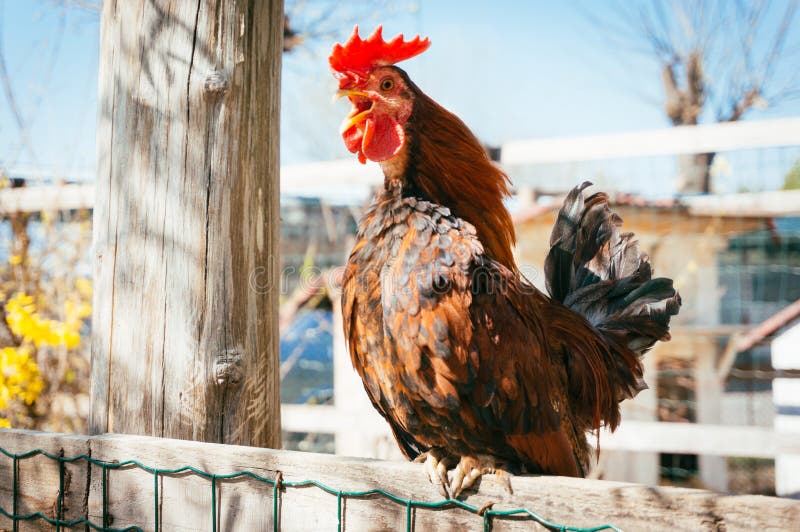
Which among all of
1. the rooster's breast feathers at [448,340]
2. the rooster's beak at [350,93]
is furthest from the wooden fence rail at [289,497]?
the rooster's beak at [350,93]

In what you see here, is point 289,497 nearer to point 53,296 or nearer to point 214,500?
point 214,500

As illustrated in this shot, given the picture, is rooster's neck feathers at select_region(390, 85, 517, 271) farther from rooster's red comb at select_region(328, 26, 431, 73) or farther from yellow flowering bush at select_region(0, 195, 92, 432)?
yellow flowering bush at select_region(0, 195, 92, 432)

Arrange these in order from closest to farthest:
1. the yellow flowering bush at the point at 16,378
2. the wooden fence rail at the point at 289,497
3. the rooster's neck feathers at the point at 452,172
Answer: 1. the wooden fence rail at the point at 289,497
2. the rooster's neck feathers at the point at 452,172
3. the yellow flowering bush at the point at 16,378

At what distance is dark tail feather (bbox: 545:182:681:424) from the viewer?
2340mm

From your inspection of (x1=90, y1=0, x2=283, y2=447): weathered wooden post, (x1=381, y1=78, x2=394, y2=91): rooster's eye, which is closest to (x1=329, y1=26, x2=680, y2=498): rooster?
(x1=381, y1=78, x2=394, y2=91): rooster's eye

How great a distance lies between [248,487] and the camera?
1.47m

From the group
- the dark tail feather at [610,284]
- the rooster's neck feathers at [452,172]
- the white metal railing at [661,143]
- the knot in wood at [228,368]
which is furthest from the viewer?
the white metal railing at [661,143]

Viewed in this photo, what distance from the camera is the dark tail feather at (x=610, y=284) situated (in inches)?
92.1

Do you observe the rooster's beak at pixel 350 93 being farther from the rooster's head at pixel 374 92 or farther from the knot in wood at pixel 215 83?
the knot in wood at pixel 215 83

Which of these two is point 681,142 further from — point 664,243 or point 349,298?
point 349,298

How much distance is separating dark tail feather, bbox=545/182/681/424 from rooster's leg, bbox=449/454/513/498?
0.85 metres

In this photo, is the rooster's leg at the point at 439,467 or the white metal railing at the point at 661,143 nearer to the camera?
the rooster's leg at the point at 439,467

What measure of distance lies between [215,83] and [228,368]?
775 mm

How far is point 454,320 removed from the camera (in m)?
1.59
